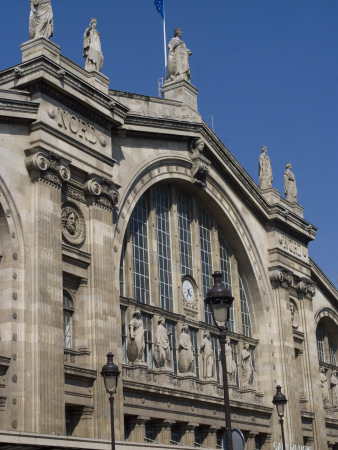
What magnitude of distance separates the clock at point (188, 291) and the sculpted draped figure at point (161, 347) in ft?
11.3

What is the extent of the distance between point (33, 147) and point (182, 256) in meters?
12.1

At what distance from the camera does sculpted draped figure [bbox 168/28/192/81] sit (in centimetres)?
4166

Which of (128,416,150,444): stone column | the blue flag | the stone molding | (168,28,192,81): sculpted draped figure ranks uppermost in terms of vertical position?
the blue flag

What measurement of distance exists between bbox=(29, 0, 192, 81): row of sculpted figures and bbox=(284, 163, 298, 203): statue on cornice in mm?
10659

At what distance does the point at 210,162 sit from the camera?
42.6m

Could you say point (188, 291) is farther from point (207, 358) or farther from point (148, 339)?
point (148, 339)

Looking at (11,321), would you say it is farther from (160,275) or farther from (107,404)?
(160,275)

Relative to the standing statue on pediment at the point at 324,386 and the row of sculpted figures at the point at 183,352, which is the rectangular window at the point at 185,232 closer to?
the row of sculpted figures at the point at 183,352

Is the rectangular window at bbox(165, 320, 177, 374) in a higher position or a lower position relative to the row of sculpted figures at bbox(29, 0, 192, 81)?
lower

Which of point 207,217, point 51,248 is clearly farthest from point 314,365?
point 51,248

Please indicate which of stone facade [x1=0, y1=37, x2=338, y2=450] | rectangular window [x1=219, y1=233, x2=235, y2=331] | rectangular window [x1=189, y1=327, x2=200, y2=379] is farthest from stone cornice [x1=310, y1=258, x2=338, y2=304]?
rectangular window [x1=189, y1=327, x2=200, y2=379]

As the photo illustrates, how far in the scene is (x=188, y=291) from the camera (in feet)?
132

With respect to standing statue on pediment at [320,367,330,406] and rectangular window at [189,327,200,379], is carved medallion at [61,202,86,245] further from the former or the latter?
standing statue on pediment at [320,367,330,406]

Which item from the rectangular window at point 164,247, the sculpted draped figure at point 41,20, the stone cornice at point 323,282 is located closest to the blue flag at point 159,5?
the rectangular window at point 164,247
